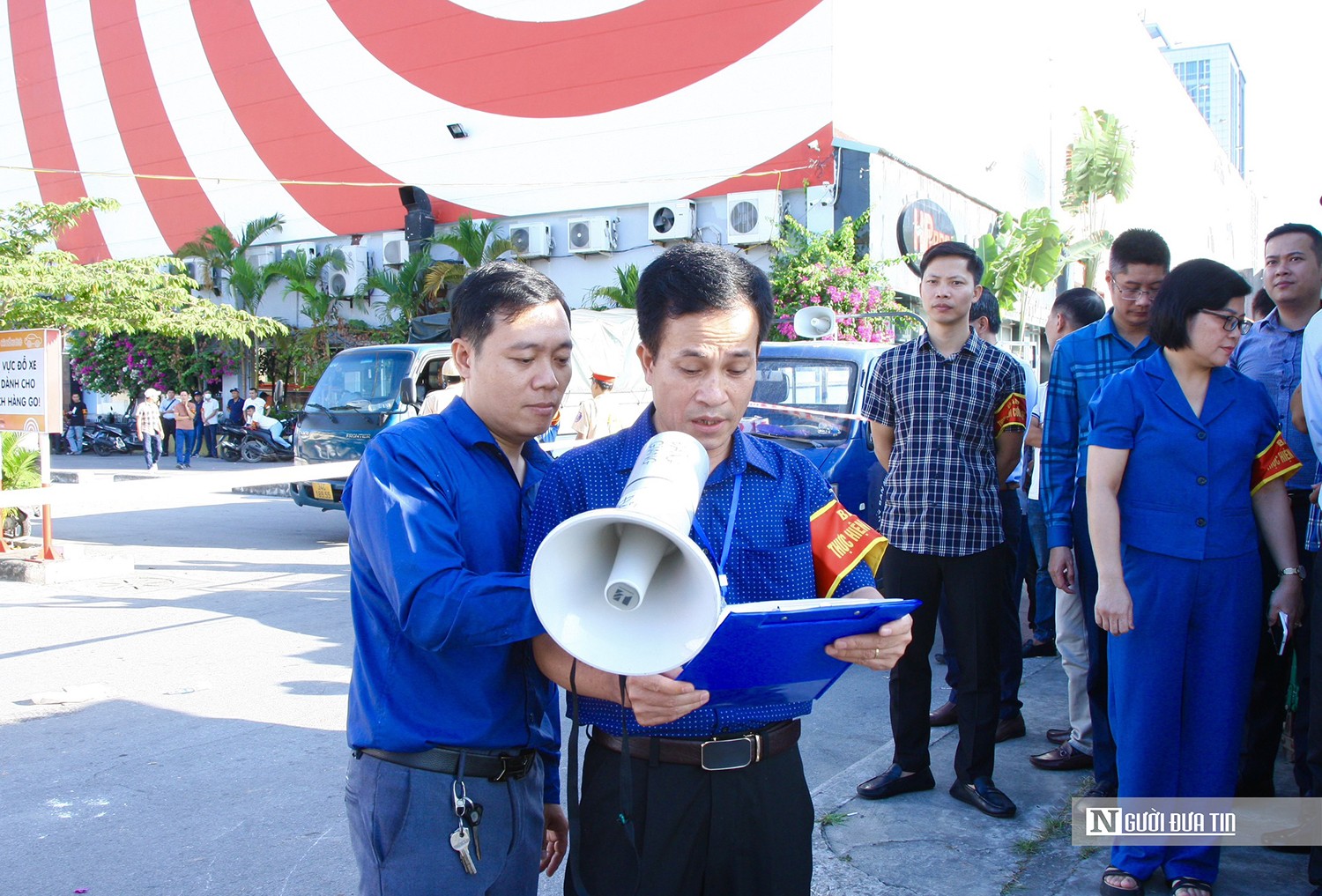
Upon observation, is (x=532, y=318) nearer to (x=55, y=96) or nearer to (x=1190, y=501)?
(x=1190, y=501)

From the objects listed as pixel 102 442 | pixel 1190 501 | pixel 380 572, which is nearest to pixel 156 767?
pixel 380 572

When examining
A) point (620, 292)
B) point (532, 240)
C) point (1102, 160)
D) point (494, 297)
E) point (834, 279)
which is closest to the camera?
point (494, 297)

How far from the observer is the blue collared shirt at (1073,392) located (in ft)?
12.6

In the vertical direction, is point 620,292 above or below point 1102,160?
below

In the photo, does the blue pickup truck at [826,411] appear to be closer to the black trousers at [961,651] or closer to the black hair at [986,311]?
the black hair at [986,311]

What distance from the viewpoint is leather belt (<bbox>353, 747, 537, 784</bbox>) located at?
184 centimetres

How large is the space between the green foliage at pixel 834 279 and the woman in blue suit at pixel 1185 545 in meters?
12.2

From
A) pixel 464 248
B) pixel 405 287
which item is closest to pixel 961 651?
pixel 464 248

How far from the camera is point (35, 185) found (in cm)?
2650

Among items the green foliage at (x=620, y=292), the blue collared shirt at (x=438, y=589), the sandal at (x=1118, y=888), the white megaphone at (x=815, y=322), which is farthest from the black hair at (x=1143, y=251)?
the green foliage at (x=620, y=292)

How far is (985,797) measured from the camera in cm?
377

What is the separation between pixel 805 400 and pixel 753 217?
34.8 feet

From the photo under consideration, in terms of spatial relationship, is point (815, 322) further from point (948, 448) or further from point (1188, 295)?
point (1188, 295)

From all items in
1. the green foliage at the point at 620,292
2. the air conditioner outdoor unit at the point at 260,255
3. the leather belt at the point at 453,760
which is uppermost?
the air conditioner outdoor unit at the point at 260,255
